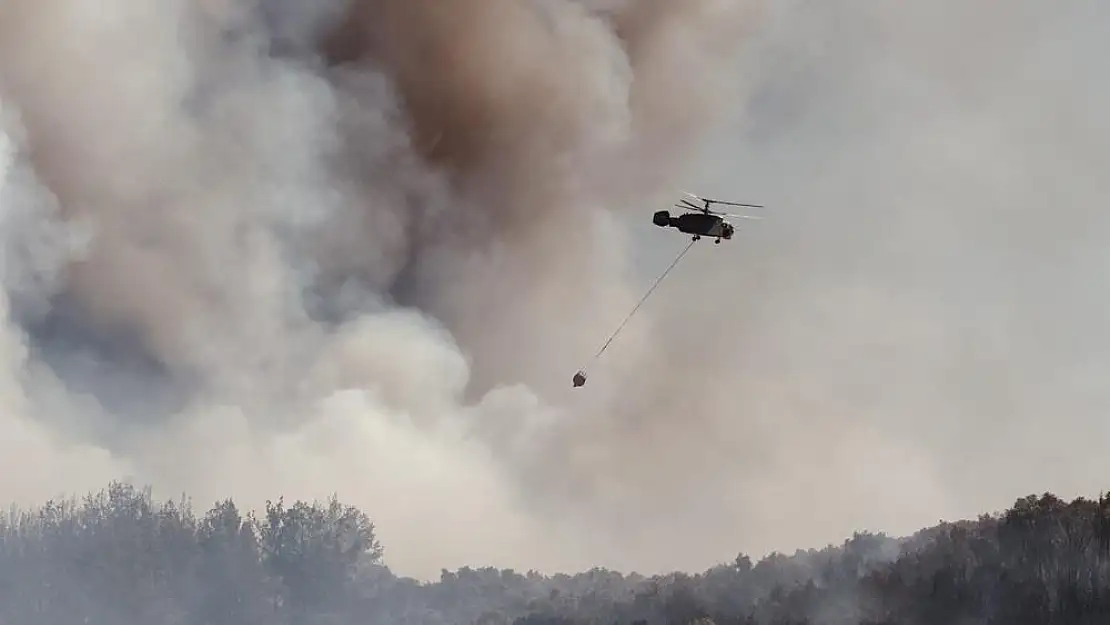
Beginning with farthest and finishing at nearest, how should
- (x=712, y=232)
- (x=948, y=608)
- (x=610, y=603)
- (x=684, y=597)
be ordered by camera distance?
(x=610, y=603) → (x=684, y=597) → (x=948, y=608) → (x=712, y=232)

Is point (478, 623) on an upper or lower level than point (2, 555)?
lower

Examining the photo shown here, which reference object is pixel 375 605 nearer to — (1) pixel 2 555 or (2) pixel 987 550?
(1) pixel 2 555

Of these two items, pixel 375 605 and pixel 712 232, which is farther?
pixel 375 605

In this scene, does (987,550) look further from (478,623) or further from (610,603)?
(478,623)

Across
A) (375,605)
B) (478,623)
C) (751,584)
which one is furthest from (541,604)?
(751,584)

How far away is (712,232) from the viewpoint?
5350cm

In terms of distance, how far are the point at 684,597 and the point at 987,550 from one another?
157ft

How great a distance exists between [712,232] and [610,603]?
10925 centimetres

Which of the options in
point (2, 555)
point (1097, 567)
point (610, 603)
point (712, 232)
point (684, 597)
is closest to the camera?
point (712, 232)

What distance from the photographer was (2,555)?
167875mm

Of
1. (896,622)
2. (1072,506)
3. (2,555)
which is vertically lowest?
(896,622)

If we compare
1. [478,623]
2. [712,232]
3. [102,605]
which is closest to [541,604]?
[478,623]

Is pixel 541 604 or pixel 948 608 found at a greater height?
pixel 541 604

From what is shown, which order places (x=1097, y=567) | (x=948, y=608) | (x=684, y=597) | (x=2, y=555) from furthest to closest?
(x=2, y=555), (x=684, y=597), (x=948, y=608), (x=1097, y=567)
